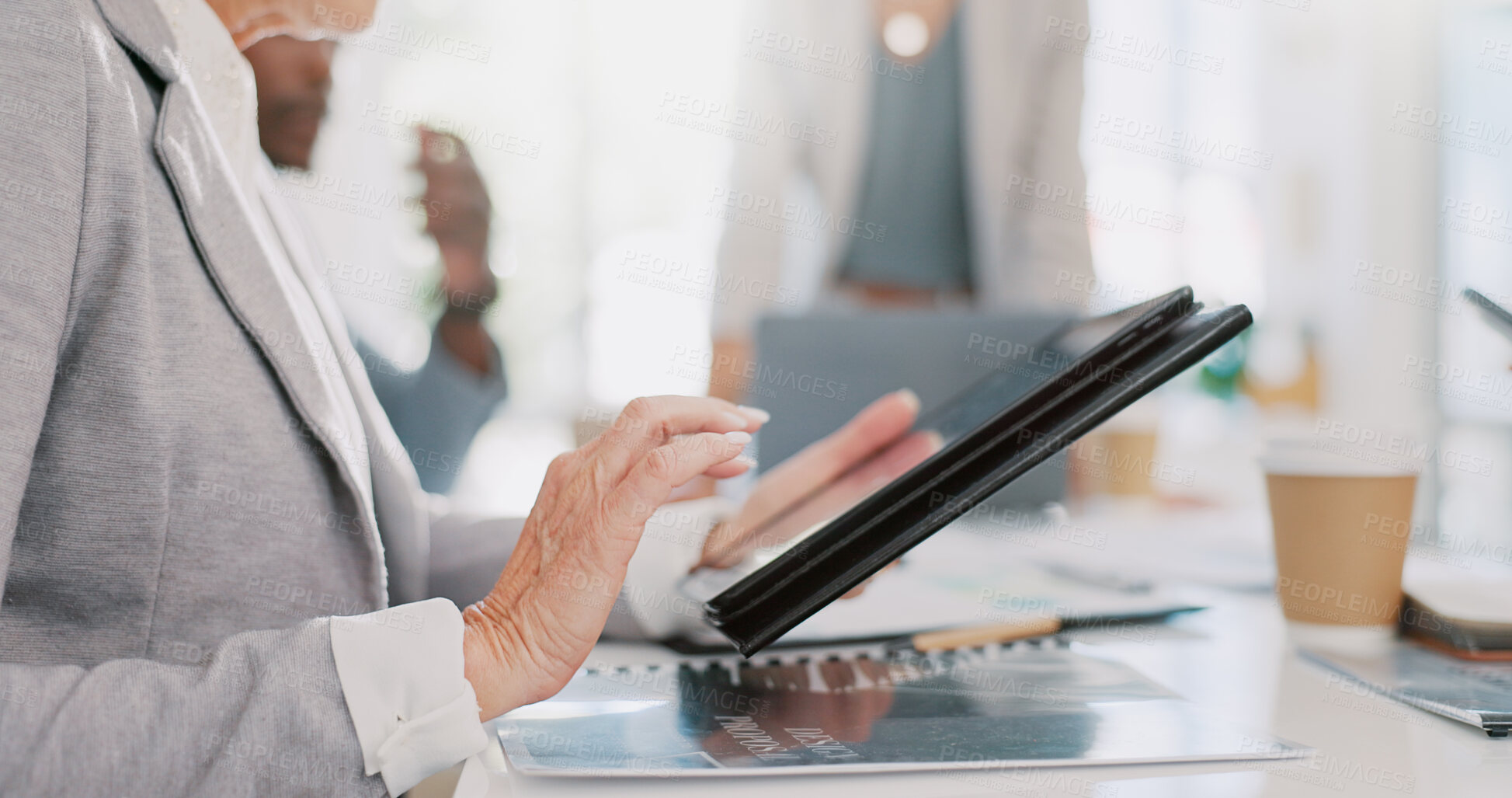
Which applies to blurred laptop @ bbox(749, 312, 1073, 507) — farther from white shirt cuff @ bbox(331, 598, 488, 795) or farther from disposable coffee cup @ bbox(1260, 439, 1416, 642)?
white shirt cuff @ bbox(331, 598, 488, 795)

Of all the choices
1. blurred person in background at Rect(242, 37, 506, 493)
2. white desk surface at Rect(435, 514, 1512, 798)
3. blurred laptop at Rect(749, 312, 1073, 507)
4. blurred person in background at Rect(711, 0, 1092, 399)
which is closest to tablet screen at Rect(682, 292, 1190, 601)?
white desk surface at Rect(435, 514, 1512, 798)

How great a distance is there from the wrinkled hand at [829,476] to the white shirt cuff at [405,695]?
1.18ft

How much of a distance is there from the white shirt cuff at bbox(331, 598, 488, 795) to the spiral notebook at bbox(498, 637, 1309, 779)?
0.03m

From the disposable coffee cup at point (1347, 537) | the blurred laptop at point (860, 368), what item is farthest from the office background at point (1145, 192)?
the disposable coffee cup at point (1347, 537)

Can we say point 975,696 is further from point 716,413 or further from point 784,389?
point 784,389

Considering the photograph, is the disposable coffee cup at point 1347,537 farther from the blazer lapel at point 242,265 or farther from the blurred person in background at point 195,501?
the blazer lapel at point 242,265

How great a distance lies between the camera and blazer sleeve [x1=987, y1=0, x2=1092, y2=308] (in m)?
2.03

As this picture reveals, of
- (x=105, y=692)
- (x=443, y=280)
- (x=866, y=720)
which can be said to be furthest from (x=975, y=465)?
(x=443, y=280)

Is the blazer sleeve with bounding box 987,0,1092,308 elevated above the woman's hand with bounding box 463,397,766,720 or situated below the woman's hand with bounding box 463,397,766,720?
above

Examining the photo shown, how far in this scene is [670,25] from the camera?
15.1 ft

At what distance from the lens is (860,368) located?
4.86 feet

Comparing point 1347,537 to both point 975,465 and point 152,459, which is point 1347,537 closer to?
point 975,465

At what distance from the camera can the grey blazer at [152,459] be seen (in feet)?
1.38

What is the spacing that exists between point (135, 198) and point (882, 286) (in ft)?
5.79
